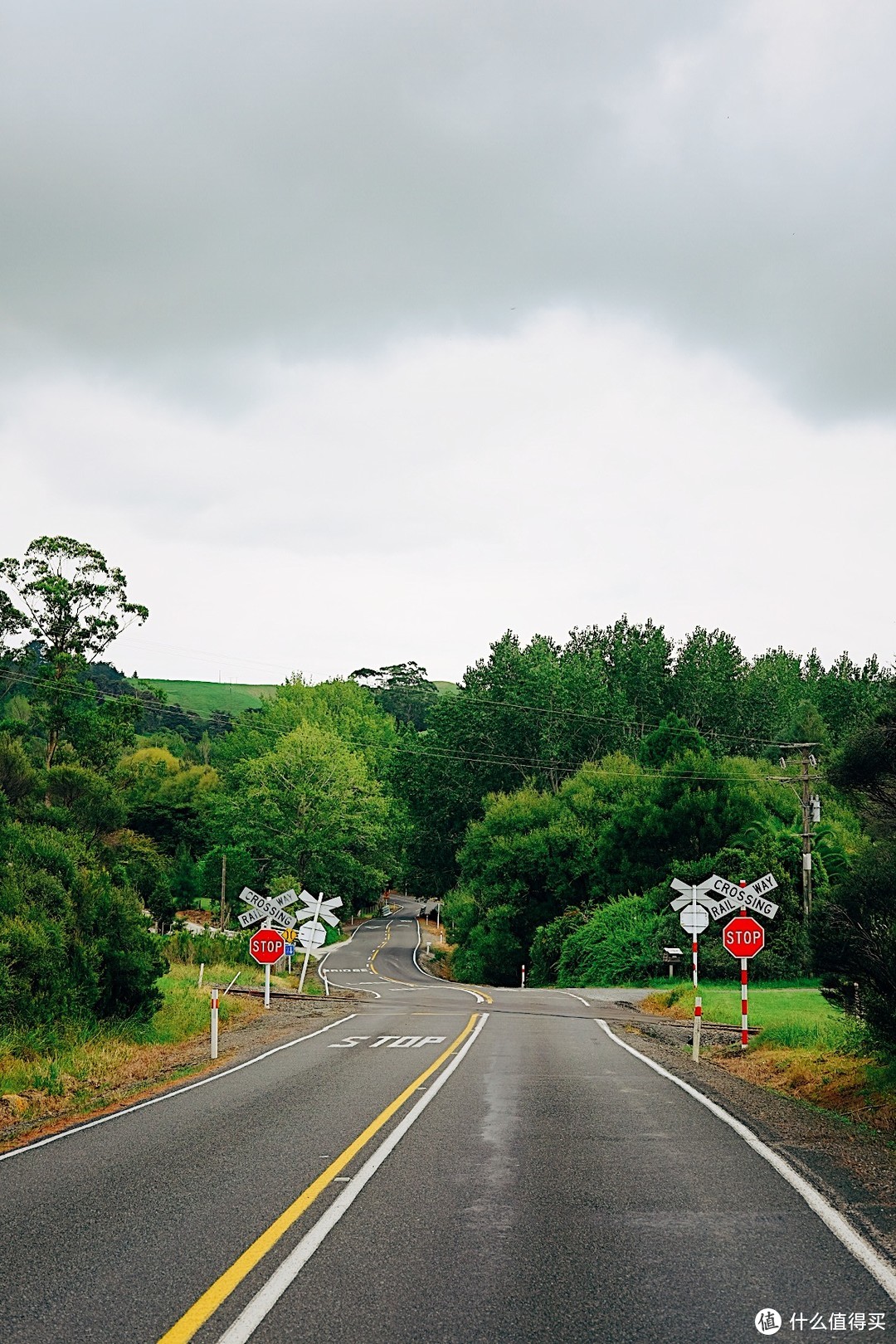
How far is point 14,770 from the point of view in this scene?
35.9m

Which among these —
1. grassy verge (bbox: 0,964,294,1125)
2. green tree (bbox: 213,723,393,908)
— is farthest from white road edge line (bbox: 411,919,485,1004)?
grassy verge (bbox: 0,964,294,1125)

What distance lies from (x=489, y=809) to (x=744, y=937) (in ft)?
164

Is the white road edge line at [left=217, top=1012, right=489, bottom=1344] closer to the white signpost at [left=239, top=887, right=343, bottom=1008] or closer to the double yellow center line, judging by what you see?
the double yellow center line

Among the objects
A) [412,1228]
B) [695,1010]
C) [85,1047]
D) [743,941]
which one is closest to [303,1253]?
[412,1228]

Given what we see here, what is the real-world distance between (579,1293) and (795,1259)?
1.44m

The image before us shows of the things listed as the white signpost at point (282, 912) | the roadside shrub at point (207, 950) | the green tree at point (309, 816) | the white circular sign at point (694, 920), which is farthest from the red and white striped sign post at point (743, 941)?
the green tree at point (309, 816)

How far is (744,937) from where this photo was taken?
20.3 meters

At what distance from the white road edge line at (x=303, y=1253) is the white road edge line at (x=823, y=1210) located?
3.17 m

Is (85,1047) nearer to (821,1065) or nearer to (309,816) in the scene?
(821,1065)

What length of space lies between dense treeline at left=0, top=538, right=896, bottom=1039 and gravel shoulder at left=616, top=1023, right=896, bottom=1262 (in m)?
1.70

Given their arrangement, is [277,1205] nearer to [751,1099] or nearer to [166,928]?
[751,1099]

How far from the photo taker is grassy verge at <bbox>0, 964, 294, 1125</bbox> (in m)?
13.6

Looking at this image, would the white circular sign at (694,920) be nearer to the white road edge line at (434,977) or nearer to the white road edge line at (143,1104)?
the white road edge line at (143,1104)

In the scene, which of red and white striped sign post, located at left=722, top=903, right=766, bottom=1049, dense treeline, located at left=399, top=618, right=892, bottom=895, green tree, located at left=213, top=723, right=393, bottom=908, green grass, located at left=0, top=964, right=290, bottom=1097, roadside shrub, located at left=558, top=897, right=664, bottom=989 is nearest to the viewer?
green grass, located at left=0, top=964, right=290, bottom=1097
